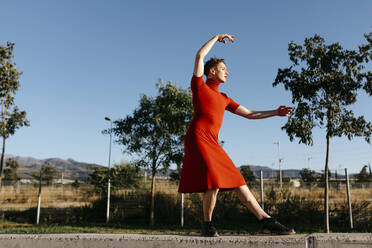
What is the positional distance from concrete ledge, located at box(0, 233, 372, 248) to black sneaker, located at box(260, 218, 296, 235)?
1.02 ft

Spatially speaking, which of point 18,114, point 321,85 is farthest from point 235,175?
Answer: point 18,114

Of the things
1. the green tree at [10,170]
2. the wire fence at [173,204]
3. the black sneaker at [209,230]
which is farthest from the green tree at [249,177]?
the green tree at [10,170]

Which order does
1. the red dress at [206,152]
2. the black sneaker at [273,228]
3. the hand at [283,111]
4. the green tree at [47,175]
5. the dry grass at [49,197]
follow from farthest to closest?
the green tree at [47,175] < the dry grass at [49,197] < the hand at [283,111] < the red dress at [206,152] < the black sneaker at [273,228]

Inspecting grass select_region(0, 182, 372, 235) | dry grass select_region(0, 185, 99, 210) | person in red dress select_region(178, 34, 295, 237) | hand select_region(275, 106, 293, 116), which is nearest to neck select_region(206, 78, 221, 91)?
person in red dress select_region(178, 34, 295, 237)

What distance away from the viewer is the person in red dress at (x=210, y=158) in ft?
9.46

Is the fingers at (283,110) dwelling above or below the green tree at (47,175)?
above

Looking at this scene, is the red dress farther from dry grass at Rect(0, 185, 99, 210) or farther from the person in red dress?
dry grass at Rect(0, 185, 99, 210)

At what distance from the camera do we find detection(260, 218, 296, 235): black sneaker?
2.79m

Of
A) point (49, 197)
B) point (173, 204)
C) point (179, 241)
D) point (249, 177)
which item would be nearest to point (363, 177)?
point (249, 177)

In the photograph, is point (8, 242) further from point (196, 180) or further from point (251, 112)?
point (251, 112)

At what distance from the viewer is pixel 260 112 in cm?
363

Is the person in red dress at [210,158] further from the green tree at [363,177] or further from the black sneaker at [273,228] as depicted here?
the green tree at [363,177]

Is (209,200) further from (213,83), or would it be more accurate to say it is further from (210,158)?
(213,83)

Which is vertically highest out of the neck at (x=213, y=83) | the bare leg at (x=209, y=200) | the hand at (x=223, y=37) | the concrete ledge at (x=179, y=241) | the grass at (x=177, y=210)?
the hand at (x=223, y=37)
